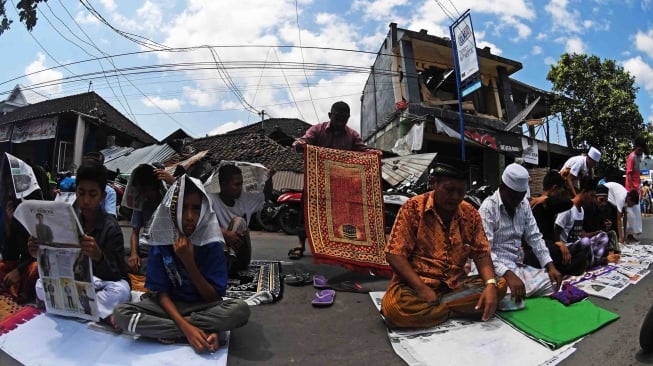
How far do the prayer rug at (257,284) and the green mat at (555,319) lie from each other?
1.73 m

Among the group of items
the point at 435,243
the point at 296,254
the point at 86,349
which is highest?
the point at 435,243

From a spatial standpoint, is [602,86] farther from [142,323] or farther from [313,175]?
[142,323]

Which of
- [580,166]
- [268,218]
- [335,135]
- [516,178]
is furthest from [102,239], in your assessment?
[268,218]

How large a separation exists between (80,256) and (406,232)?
6.39ft

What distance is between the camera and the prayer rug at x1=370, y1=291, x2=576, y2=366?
226 cm

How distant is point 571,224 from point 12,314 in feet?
16.9

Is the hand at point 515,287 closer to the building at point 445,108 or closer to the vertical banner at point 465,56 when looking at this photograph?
the vertical banner at point 465,56

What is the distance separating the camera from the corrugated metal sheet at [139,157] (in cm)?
1437

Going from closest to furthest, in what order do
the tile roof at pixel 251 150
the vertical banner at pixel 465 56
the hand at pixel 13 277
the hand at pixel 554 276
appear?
the hand at pixel 13 277
the hand at pixel 554 276
the vertical banner at pixel 465 56
the tile roof at pixel 251 150

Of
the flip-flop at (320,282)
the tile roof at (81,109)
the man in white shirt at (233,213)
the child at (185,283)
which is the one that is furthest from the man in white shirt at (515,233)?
the tile roof at (81,109)

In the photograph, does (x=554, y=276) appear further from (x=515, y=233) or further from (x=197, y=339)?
(x=197, y=339)

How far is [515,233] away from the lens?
128 inches

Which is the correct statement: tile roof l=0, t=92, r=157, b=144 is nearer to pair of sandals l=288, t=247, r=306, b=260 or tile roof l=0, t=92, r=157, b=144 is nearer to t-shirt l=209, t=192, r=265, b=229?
pair of sandals l=288, t=247, r=306, b=260

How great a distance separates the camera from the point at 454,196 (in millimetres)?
2672
